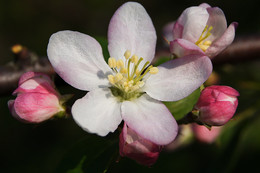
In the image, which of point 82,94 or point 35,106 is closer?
point 35,106

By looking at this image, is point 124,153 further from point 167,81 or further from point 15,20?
point 15,20

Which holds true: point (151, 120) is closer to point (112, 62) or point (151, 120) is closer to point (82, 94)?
point (112, 62)

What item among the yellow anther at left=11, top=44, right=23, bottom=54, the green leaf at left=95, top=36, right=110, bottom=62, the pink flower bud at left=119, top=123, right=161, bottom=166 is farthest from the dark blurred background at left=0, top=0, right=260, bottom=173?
the pink flower bud at left=119, top=123, right=161, bottom=166

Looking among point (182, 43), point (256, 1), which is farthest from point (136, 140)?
point (256, 1)

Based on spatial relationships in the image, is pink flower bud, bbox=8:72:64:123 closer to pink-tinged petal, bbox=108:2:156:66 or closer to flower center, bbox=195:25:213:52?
pink-tinged petal, bbox=108:2:156:66

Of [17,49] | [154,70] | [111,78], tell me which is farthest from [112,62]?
[17,49]

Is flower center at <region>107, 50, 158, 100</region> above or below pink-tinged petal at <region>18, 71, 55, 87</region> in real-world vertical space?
below

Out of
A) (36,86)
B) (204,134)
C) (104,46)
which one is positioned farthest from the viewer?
(204,134)

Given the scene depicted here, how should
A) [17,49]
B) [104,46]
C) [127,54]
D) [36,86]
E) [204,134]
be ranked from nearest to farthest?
[36,86], [127,54], [104,46], [17,49], [204,134]
